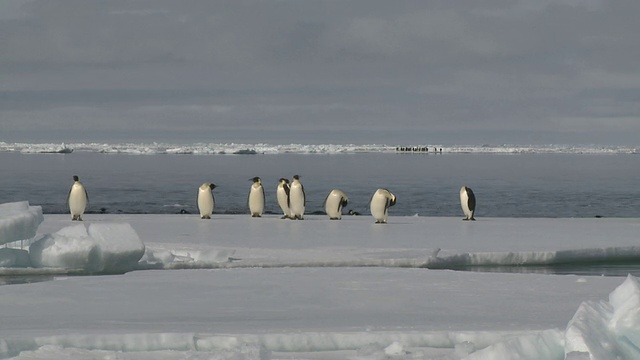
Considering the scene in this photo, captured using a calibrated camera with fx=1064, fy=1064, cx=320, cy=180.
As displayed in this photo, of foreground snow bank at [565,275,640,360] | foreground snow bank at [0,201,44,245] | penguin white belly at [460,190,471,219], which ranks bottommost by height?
penguin white belly at [460,190,471,219]

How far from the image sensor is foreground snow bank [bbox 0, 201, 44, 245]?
977 centimetres

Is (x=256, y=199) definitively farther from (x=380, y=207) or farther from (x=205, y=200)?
(x=380, y=207)

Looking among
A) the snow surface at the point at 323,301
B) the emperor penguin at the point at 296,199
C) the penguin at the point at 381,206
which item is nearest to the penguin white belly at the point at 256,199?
the emperor penguin at the point at 296,199

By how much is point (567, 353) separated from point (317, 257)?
6.44 meters

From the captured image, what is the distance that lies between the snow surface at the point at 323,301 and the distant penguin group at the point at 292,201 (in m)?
2.78

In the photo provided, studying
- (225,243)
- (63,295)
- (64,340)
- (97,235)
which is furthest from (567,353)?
(225,243)

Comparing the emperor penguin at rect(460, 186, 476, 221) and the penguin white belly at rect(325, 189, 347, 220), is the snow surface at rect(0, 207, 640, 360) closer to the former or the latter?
the penguin white belly at rect(325, 189, 347, 220)

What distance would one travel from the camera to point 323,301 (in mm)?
7949

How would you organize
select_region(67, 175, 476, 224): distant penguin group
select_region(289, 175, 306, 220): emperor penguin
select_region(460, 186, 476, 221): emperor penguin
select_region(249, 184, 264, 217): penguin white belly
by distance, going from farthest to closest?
select_region(249, 184, 264, 217): penguin white belly, select_region(460, 186, 476, 221): emperor penguin, select_region(289, 175, 306, 220): emperor penguin, select_region(67, 175, 476, 224): distant penguin group

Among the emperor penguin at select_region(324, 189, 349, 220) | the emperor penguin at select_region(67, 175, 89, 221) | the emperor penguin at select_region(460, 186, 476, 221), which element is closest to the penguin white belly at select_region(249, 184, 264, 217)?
the emperor penguin at select_region(324, 189, 349, 220)

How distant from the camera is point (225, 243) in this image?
42.3 feet

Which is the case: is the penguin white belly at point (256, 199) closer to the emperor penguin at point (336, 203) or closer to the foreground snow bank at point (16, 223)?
the emperor penguin at point (336, 203)

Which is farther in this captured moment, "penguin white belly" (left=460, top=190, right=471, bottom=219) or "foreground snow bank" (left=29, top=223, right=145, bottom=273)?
"penguin white belly" (left=460, top=190, right=471, bottom=219)

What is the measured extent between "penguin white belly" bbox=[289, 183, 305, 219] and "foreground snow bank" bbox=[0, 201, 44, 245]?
773 centimetres
